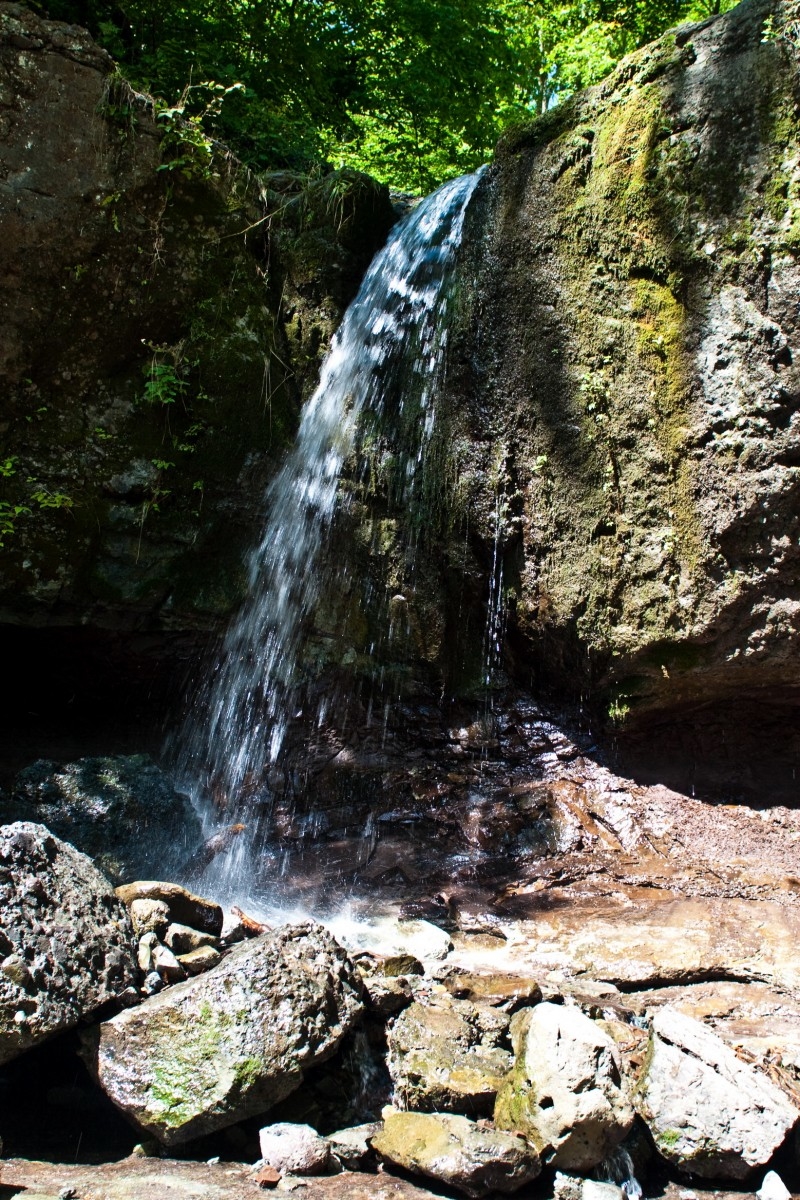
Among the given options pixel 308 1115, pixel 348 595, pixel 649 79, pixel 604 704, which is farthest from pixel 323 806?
pixel 649 79

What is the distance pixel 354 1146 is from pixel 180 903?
3.81ft

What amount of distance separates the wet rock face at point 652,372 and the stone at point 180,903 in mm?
2462

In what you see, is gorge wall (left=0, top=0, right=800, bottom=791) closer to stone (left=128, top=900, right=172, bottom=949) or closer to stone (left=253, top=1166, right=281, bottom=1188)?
stone (left=128, top=900, right=172, bottom=949)

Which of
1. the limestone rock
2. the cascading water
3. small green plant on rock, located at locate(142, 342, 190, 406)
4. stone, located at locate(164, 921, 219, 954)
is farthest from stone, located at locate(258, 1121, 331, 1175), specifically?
small green plant on rock, located at locate(142, 342, 190, 406)

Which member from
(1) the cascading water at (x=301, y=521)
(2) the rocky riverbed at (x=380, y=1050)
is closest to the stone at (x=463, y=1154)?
(2) the rocky riverbed at (x=380, y=1050)

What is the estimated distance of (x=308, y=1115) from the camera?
104 inches

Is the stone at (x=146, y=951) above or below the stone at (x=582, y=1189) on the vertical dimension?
above

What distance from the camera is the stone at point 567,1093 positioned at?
241 cm

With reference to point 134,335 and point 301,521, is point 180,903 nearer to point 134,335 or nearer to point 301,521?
point 301,521

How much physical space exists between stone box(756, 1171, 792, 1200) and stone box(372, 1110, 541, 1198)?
61 centimetres

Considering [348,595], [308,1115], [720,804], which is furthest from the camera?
[348,595]

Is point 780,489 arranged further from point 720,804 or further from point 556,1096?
point 556,1096

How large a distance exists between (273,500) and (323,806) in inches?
79.9

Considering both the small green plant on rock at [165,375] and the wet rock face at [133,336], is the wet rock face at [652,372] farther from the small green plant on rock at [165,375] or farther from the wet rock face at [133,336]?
the small green plant on rock at [165,375]
